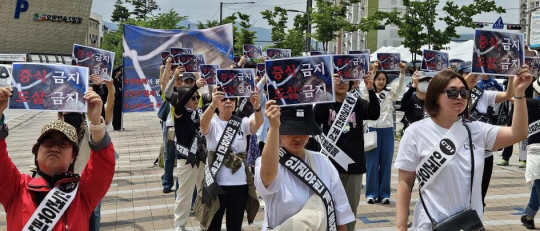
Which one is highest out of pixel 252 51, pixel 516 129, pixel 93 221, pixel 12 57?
pixel 12 57

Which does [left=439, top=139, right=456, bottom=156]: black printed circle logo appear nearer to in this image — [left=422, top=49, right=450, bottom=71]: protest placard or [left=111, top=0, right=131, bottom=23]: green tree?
[left=422, top=49, right=450, bottom=71]: protest placard

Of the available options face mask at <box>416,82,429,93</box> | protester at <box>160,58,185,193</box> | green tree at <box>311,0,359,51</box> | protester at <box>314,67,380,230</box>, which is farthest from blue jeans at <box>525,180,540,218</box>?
green tree at <box>311,0,359,51</box>

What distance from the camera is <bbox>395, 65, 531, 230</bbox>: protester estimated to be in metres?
3.82

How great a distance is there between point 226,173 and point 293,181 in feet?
7.78

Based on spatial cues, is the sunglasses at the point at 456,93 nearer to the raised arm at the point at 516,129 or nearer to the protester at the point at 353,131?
the raised arm at the point at 516,129

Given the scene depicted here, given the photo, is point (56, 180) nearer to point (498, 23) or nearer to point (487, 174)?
point (487, 174)

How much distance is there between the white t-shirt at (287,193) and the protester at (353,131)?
7.42 ft

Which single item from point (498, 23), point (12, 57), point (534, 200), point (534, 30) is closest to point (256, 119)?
point (534, 200)

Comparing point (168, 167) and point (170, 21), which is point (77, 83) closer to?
point (168, 167)

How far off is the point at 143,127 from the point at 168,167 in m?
12.4

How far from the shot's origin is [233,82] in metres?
6.54

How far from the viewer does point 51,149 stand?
337 centimetres

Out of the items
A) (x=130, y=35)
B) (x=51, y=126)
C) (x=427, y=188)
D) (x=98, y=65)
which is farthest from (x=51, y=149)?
(x=130, y=35)

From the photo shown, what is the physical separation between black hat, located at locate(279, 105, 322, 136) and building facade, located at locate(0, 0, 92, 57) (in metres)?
74.7
